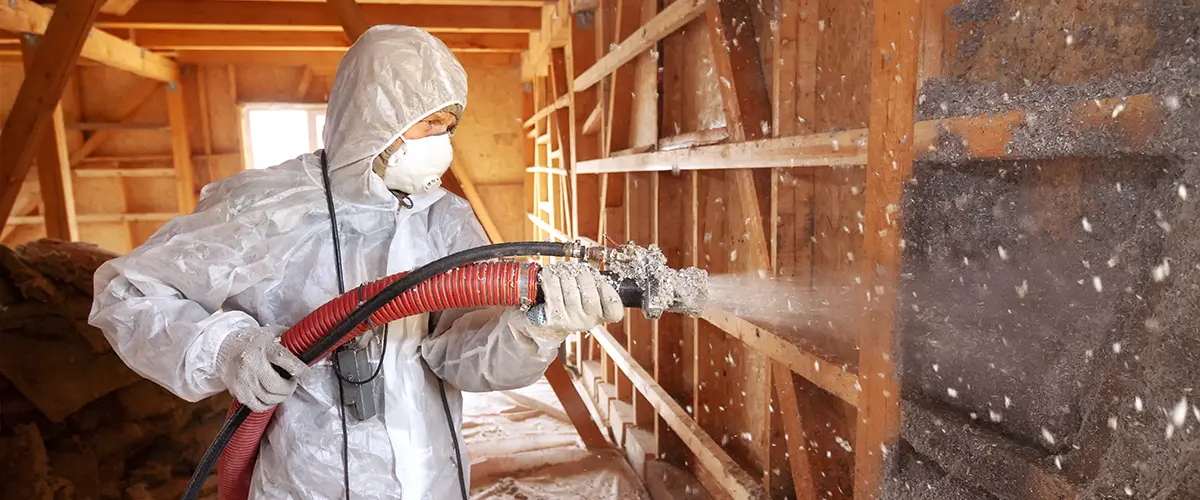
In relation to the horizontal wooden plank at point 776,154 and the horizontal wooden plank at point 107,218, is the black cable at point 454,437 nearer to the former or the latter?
the horizontal wooden plank at point 776,154

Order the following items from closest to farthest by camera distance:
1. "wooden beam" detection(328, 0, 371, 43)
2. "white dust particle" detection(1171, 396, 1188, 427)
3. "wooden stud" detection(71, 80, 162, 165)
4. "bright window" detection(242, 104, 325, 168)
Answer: "white dust particle" detection(1171, 396, 1188, 427) → "wooden beam" detection(328, 0, 371, 43) → "wooden stud" detection(71, 80, 162, 165) → "bright window" detection(242, 104, 325, 168)

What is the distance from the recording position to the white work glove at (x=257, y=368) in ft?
3.81

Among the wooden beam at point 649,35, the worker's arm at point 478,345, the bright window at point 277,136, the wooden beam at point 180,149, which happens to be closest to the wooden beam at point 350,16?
the wooden beam at point 649,35

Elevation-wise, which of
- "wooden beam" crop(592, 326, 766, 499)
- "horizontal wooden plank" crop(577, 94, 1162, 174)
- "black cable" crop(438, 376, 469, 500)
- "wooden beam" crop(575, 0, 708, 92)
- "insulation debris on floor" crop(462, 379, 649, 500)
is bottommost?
"insulation debris on floor" crop(462, 379, 649, 500)

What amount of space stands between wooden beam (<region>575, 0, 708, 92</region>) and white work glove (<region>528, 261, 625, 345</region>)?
1281 millimetres

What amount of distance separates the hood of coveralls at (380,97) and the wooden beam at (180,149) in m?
7.11

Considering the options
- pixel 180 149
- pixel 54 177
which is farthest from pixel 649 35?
pixel 180 149

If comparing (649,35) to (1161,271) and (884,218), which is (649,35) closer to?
(884,218)

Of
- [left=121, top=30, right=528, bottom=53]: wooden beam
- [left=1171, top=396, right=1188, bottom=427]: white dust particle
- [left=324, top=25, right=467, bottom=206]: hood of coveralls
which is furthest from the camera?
[left=121, top=30, right=528, bottom=53]: wooden beam

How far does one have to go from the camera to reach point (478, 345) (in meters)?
1.37

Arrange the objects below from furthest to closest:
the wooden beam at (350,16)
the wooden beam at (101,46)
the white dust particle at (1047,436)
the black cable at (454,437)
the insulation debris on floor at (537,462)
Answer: the wooden beam at (101,46), the insulation debris on floor at (537,462), the wooden beam at (350,16), the black cable at (454,437), the white dust particle at (1047,436)

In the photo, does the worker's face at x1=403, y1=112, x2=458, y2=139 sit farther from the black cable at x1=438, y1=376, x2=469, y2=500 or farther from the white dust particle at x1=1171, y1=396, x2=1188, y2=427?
the white dust particle at x1=1171, y1=396, x2=1188, y2=427

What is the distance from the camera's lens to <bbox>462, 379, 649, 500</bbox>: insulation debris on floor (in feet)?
9.83

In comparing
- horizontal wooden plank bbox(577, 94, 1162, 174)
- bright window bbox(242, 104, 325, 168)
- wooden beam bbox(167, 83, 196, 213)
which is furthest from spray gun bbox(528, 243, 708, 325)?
bright window bbox(242, 104, 325, 168)
